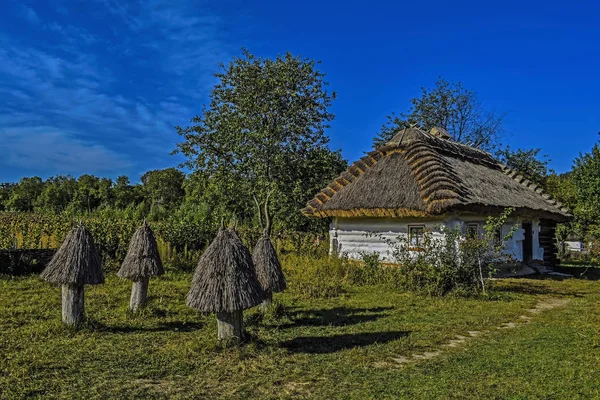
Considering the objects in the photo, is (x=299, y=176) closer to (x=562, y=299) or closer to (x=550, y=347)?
(x=562, y=299)

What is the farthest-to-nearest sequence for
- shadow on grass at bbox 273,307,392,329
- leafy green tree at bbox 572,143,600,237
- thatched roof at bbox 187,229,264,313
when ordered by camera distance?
1. leafy green tree at bbox 572,143,600,237
2. shadow on grass at bbox 273,307,392,329
3. thatched roof at bbox 187,229,264,313

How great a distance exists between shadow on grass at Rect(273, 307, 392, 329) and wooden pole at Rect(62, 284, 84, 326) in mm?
3186

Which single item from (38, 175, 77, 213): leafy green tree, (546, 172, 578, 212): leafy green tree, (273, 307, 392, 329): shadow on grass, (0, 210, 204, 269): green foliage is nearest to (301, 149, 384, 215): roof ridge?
(0, 210, 204, 269): green foliage

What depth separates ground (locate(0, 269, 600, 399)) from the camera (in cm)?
482

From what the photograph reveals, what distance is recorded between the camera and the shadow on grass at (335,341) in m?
6.32

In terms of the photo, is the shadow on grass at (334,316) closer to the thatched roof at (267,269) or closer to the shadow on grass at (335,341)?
the thatched roof at (267,269)

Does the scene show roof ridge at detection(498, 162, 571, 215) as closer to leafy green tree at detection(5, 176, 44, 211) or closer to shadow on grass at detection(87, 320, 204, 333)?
shadow on grass at detection(87, 320, 204, 333)

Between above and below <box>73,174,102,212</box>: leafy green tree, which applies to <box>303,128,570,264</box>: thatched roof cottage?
below

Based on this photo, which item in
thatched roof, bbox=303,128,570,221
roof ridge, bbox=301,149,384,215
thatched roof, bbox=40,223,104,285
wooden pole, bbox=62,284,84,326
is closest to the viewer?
thatched roof, bbox=40,223,104,285

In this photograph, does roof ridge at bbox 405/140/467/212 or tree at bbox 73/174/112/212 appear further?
tree at bbox 73/174/112/212

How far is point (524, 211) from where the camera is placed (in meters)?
17.0

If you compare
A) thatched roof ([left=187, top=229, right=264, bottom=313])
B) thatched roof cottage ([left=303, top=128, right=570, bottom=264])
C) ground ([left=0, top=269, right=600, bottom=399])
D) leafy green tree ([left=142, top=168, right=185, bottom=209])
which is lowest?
ground ([left=0, top=269, right=600, bottom=399])

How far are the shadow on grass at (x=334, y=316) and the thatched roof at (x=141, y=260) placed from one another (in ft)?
8.43

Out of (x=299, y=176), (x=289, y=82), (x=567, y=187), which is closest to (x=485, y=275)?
(x=299, y=176)
